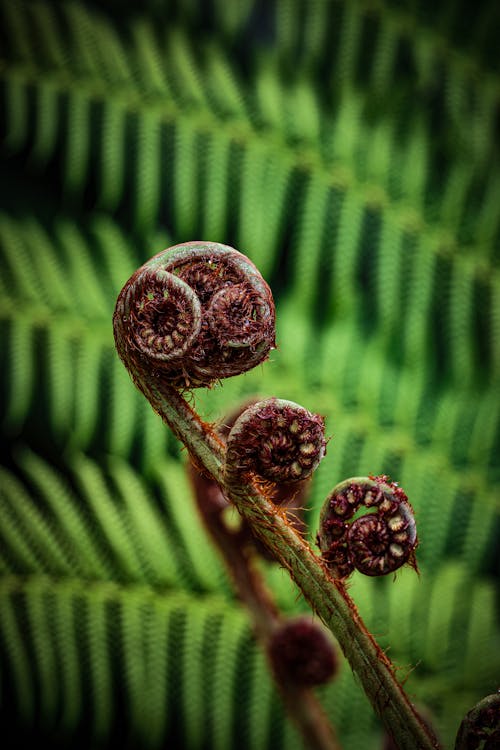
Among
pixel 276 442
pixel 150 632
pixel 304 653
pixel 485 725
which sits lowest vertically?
pixel 150 632

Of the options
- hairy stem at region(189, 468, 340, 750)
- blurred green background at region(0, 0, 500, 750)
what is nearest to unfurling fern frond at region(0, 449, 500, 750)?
blurred green background at region(0, 0, 500, 750)

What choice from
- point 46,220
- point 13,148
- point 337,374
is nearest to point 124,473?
point 337,374

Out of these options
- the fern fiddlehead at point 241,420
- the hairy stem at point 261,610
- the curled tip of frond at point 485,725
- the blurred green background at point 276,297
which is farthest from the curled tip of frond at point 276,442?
the blurred green background at point 276,297

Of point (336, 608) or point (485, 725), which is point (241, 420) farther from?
point (485, 725)

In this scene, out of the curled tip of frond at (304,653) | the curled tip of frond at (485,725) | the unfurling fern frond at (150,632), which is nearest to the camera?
the curled tip of frond at (485,725)

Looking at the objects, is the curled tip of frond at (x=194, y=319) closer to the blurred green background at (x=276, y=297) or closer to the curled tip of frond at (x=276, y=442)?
the curled tip of frond at (x=276, y=442)

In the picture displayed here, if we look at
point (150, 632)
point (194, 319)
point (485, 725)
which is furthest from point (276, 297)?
point (485, 725)

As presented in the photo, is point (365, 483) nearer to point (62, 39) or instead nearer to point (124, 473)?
point (124, 473)
